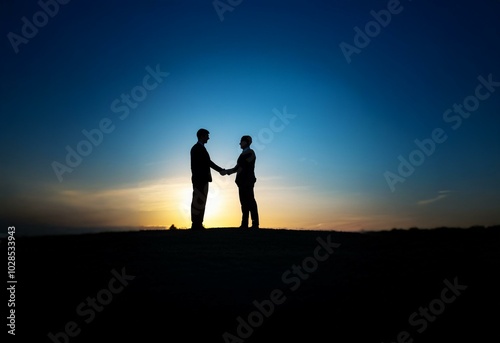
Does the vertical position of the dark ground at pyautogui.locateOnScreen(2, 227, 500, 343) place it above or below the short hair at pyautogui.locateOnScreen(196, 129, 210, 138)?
below

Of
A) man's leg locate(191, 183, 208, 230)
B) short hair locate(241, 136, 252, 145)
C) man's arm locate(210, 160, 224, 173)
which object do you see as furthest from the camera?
man's arm locate(210, 160, 224, 173)

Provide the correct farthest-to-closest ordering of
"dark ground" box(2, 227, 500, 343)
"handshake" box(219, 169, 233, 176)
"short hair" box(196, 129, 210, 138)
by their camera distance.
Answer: "handshake" box(219, 169, 233, 176)
"short hair" box(196, 129, 210, 138)
"dark ground" box(2, 227, 500, 343)

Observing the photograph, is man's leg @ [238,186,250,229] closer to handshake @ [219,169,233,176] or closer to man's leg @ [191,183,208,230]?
handshake @ [219,169,233,176]

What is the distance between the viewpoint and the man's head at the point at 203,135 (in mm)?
14320

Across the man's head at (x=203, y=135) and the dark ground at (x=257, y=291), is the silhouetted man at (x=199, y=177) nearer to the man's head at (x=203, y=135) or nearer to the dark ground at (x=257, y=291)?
the man's head at (x=203, y=135)

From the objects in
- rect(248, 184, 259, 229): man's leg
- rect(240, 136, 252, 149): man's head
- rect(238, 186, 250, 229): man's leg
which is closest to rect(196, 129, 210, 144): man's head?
rect(240, 136, 252, 149): man's head

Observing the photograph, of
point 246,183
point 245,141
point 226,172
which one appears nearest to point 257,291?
point 246,183

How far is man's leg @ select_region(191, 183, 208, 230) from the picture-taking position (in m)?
14.1

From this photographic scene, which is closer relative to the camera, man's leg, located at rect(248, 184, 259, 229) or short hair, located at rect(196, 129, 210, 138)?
short hair, located at rect(196, 129, 210, 138)

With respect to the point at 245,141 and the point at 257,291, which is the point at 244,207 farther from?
the point at 257,291

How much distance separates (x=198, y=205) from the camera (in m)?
14.1

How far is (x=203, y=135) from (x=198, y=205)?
95.4 inches

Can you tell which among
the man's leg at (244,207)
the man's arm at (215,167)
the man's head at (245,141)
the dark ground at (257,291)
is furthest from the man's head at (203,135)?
the dark ground at (257,291)

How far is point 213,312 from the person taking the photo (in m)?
6.62
